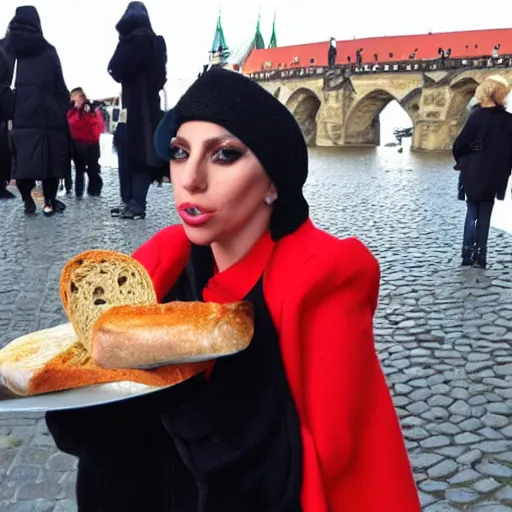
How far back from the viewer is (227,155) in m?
1.30

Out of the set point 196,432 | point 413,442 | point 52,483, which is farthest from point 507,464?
point 196,432

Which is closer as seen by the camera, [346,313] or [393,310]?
[346,313]

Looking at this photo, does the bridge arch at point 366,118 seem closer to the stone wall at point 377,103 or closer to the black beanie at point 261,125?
the stone wall at point 377,103

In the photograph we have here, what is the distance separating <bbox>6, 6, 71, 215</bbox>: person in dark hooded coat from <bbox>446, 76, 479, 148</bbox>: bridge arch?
29.5 m

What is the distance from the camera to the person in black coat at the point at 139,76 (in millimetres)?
6746

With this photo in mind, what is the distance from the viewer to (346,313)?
1279 millimetres

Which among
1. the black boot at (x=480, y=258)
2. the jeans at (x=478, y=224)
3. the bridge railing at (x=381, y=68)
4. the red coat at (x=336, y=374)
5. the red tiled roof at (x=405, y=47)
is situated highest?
the red tiled roof at (x=405, y=47)

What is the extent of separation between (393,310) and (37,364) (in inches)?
146

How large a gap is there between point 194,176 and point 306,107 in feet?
147

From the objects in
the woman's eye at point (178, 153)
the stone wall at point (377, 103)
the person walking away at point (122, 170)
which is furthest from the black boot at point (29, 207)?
the stone wall at point (377, 103)

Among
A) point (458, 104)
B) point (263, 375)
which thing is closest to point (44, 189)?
point (263, 375)

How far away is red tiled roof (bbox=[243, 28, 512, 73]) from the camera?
38.4 m

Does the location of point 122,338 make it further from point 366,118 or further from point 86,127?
point 366,118

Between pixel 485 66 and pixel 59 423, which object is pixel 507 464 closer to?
pixel 59 423
